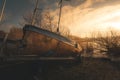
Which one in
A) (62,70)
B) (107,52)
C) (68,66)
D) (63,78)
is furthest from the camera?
(107,52)

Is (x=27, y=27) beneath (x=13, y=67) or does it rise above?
above

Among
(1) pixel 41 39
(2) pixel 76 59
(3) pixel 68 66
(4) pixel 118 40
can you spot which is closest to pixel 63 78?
(3) pixel 68 66

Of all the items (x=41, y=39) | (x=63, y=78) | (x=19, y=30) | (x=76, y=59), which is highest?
(x=19, y=30)

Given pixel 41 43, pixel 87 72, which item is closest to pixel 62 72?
pixel 87 72

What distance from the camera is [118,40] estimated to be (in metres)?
18.3

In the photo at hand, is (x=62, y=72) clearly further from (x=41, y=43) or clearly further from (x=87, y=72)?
(x=41, y=43)

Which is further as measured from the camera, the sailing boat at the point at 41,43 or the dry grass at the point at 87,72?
the sailing boat at the point at 41,43

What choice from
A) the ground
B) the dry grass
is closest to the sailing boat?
the ground

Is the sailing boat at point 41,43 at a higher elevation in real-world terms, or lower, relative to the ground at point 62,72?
higher

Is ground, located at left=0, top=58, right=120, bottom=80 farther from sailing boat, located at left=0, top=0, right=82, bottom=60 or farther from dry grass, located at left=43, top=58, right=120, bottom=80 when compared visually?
sailing boat, located at left=0, top=0, right=82, bottom=60

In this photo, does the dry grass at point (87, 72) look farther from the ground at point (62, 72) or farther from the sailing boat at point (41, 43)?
the sailing boat at point (41, 43)

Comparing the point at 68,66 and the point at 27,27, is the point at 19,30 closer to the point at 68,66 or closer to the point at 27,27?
the point at 27,27

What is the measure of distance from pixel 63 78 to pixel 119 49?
24.5ft

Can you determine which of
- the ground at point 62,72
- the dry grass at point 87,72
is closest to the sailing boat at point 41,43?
the ground at point 62,72
